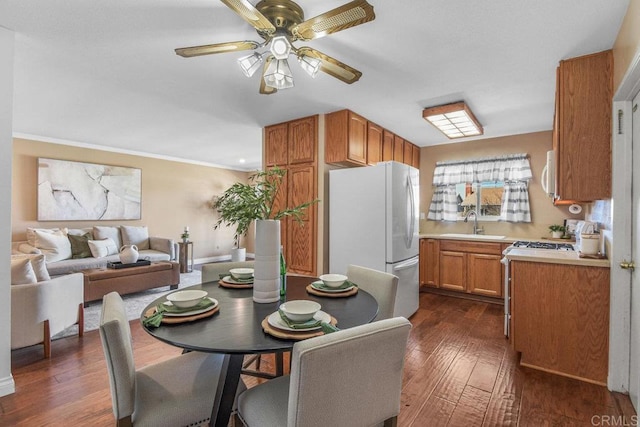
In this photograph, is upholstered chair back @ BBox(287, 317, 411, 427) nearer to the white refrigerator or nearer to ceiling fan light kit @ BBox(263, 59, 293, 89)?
ceiling fan light kit @ BBox(263, 59, 293, 89)

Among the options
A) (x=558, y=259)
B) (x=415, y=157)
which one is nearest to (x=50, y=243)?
(x=415, y=157)

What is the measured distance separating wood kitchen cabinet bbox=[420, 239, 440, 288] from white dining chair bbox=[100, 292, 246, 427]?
3.45m

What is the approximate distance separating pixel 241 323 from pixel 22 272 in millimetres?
2296

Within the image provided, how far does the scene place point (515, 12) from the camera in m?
1.64

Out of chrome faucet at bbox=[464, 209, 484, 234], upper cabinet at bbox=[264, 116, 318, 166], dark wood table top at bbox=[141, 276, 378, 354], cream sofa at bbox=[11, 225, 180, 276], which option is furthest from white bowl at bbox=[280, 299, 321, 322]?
cream sofa at bbox=[11, 225, 180, 276]

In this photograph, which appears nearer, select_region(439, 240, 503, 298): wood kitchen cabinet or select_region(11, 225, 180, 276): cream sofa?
select_region(439, 240, 503, 298): wood kitchen cabinet

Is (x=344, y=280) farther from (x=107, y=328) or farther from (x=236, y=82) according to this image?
(x=236, y=82)

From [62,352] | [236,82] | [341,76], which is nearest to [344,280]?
[341,76]

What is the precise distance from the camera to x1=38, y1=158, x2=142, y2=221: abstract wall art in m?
4.71

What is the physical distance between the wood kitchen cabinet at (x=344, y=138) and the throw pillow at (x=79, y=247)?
3998 millimetres

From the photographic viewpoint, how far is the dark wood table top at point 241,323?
1.05 m

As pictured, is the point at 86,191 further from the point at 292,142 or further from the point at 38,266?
the point at 292,142

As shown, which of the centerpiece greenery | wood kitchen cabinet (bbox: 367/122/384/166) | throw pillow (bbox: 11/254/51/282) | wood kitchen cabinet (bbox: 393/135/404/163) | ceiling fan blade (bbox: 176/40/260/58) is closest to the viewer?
the centerpiece greenery

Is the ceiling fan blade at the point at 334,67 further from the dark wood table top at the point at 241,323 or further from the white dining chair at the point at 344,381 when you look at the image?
the white dining chair at the point at 344,381
